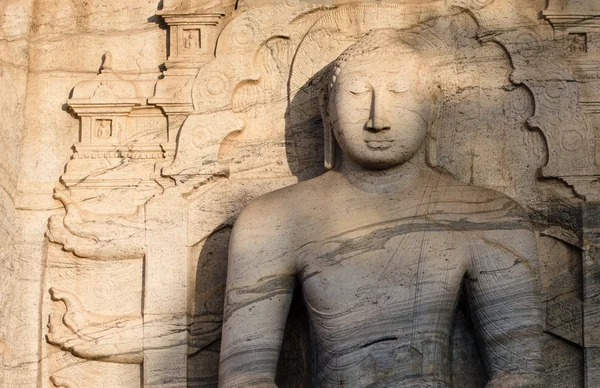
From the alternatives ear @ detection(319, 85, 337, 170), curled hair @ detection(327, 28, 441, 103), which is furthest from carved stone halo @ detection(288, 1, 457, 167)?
curled hair @ detection(327, 28, 441, 103)

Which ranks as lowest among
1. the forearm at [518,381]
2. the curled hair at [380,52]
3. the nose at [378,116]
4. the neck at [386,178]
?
the forearm at [518,381]

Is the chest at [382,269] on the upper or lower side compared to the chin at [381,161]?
lower

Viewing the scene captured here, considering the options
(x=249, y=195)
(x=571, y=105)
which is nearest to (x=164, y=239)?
(x=249, y=195)

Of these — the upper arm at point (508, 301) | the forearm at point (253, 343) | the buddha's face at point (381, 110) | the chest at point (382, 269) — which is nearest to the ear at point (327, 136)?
the buddha's face at point (381, 110)

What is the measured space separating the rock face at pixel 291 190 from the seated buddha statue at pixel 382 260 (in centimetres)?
1

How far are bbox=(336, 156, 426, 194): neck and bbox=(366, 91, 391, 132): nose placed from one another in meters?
0.30

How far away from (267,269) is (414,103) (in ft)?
4.41

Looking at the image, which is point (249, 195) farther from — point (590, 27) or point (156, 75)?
point (590, 27)

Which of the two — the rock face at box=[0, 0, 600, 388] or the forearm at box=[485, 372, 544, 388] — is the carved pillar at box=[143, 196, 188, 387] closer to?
the rock face at box=[0, 0, 600, 388]

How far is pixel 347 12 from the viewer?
10492 mm

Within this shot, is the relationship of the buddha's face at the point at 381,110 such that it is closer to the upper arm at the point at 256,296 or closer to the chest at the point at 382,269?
the chest at the point at 382,269

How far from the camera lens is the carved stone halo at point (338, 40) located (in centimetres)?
1041

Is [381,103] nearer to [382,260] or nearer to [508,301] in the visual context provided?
[382,260]

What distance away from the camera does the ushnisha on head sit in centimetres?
973
